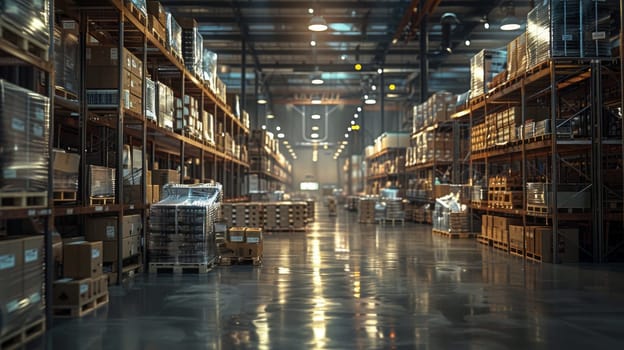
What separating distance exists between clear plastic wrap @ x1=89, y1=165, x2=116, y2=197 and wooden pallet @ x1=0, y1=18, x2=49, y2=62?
7.23 feet

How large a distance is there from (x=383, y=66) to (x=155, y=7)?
1878 centimetres

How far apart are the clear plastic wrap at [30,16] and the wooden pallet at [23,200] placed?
1.34 metres

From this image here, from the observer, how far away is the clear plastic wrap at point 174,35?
9.66 metres

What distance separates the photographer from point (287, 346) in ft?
14.6

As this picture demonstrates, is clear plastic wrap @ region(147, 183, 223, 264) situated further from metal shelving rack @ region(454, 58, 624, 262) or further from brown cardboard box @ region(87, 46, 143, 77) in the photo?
metal shelving rack @ region(454, 58, 624, 262)

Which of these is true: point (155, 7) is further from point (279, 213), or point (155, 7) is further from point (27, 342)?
point (279, 213)

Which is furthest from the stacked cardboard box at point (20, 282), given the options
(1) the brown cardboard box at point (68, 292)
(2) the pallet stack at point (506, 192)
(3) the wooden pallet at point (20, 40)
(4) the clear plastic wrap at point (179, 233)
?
Result: (2) the pallet stack at point (506, 192)

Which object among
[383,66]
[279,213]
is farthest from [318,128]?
[279,213]

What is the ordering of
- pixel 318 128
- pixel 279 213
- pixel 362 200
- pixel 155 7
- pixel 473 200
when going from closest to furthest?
1. pixel 155 7
2. pixel 473 200
3. pixel 279 213
4. pixel 362 200
5. pixel 318 128

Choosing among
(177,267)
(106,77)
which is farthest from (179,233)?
(106,77)

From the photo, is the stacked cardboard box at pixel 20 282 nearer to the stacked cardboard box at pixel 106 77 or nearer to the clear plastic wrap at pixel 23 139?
the clear plastic wrap at pixel 23 139

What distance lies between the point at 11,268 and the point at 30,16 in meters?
2.14

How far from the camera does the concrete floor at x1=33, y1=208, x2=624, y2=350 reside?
4.66m

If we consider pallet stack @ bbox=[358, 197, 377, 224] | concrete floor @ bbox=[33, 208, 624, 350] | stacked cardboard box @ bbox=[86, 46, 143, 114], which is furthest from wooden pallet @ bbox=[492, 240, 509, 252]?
pallet stack @ bbox=[358, 197, 377, 224]
